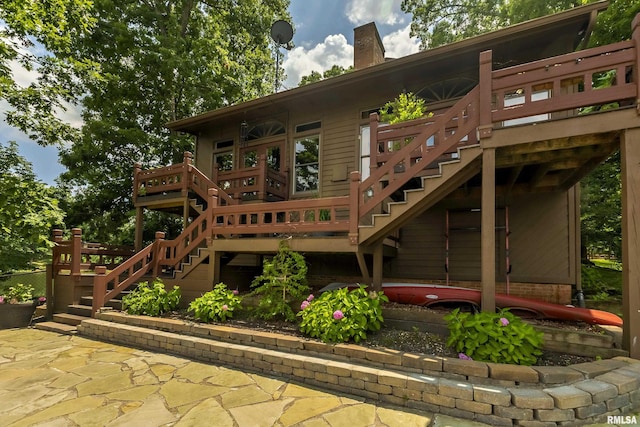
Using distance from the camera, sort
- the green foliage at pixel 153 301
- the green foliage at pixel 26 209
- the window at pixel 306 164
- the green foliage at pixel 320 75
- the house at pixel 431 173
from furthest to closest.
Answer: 1. the green foliage at pixel 320 75
2. the window at pixel 306 164
3. the green foliage at pixel 26 209
4. the green foliage at pixel 153 301
5. the house at pixel 431 173

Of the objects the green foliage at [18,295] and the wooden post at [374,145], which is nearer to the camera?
the wooden post at [374,145]

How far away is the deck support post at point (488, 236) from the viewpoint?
396 centimetres

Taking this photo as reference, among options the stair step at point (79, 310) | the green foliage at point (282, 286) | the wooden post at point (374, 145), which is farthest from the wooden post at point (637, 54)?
the stair step at point (79, 310)

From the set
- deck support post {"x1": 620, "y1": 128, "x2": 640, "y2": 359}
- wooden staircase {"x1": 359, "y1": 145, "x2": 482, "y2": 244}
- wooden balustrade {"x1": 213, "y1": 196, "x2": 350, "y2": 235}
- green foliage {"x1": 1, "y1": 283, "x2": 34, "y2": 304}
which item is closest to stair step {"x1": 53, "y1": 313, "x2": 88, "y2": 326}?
green foliage {"x1": 1, "y1": 283, "x2": 34, "y2": 304}

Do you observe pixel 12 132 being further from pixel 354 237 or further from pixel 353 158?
pixel 354 237

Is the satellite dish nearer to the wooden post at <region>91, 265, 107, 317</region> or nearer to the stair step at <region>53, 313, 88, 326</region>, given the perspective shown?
the wooden post at <region>91, 265, 107, 317</region>

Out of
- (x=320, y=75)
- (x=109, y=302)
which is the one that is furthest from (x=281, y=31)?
(x=320, y=75)

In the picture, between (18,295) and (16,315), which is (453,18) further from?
(16,315)

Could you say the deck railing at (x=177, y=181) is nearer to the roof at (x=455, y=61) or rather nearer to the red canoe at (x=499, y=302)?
the roof at (x=455, y=61)

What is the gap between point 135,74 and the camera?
13367 millimetres

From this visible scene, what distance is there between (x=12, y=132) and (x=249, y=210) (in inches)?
348

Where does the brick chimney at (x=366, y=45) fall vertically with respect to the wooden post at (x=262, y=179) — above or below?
above

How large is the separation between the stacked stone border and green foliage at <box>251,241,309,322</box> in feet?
1.95

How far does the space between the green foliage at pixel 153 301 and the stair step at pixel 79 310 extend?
0.94m
